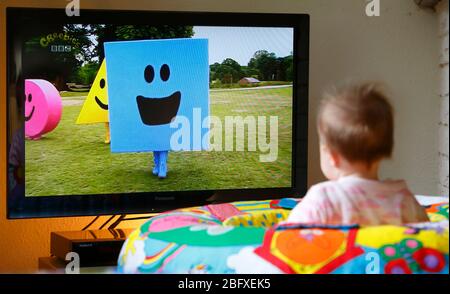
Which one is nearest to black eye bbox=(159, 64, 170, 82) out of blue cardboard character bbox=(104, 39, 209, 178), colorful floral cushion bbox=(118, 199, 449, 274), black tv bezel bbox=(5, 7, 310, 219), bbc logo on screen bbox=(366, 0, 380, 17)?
blue cardboard character bbox=(104, 39, 209, 178)

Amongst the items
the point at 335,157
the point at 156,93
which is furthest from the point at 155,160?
the point at 335,157

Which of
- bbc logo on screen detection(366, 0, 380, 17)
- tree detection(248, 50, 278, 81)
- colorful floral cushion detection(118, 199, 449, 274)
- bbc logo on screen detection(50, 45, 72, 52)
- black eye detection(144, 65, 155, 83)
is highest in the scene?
bbc logo on screen detection(366, 0, 380, 17)

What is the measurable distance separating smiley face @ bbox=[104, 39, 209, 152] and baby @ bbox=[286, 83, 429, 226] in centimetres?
146

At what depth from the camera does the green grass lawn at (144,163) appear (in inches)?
106

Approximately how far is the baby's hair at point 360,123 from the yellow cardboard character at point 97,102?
152 centimetres

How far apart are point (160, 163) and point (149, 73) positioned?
0.32 meters

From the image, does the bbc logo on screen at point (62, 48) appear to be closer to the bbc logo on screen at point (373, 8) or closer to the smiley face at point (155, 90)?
the smiley face at point (155, 90)

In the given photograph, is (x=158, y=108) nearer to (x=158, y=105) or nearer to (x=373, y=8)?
(x=158, y=105)

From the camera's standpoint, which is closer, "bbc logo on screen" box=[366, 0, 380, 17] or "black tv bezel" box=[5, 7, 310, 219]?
"black tv bezel" box=[5, 7, 310, 219]

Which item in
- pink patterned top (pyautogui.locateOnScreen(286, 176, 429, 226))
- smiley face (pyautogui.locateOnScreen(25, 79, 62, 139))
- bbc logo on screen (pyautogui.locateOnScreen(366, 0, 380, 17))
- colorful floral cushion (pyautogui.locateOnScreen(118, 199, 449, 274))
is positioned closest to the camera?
colorful floral cushion (pyautogui.locateOnScreen(118, 199, 449, 274))

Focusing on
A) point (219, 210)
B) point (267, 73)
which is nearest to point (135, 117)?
point (267, 73)

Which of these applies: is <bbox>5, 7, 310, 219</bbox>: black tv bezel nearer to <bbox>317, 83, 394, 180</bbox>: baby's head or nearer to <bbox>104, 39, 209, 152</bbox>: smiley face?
<bbox>104, 39, 209, 152</bbox>: smiley face

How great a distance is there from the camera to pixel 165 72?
2.74 metres

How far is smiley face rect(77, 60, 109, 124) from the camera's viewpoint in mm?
2703
